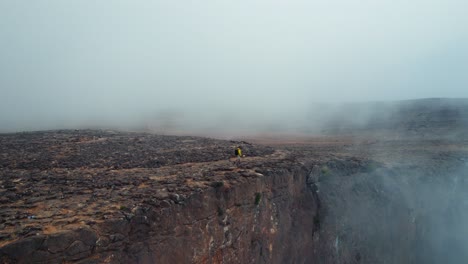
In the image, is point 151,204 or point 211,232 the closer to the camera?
point 151,204

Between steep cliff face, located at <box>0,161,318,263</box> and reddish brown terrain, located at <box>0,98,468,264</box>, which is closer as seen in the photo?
steep cliff face, located at <box>0,161,318,263</box>

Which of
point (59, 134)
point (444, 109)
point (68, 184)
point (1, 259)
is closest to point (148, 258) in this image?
point (1, 259)

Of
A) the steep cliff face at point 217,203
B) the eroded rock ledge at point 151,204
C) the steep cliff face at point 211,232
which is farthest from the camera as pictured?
the steep cliff face at point 217,203

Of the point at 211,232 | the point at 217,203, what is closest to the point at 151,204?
the point at 211,232

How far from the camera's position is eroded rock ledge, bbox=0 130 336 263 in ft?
20.4

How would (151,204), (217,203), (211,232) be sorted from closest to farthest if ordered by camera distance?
(151,204) → (211,232) → (217,203)

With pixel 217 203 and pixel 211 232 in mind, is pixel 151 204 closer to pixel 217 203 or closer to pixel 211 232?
pixel 211 232

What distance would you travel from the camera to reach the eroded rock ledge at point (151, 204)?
20.4 feet

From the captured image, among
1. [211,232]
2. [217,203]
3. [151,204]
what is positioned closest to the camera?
[151,204]

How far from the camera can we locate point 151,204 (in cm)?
734

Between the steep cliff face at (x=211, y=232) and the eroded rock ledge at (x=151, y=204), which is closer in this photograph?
the steep cliff face at (x=211, y=232)

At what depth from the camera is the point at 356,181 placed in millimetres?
12484

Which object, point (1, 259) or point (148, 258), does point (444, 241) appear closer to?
point (148, 258)

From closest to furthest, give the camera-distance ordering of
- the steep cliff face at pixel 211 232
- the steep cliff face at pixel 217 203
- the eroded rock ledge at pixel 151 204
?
Result: the steep cliff face at pixel 211 232 < the eroded rock ledge at pixel 151 204 < the steep cliff face at pixel 217 203
